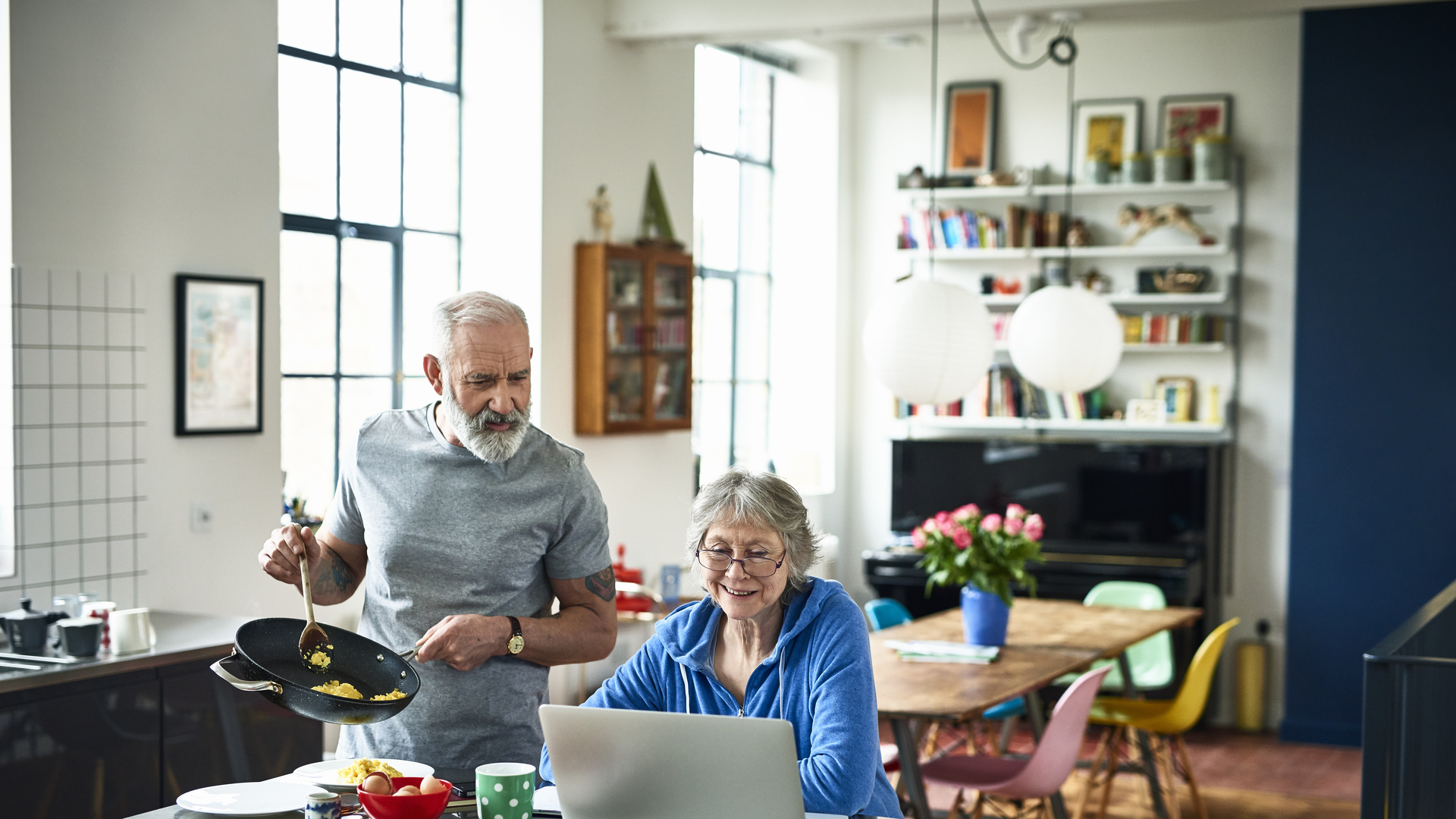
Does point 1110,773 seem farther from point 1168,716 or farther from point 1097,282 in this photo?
point 1097,282

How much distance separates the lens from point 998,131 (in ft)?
24.5

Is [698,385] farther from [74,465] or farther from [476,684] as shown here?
[476,684]

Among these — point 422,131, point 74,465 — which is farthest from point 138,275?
point 422,131

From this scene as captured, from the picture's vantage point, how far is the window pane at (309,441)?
4789 mm

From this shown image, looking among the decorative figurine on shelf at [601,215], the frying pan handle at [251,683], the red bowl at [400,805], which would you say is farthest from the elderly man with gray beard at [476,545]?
the decorative figurine on shelf at [601,215]

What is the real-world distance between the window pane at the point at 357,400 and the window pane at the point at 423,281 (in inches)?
4.0

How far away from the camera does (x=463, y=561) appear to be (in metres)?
2.43

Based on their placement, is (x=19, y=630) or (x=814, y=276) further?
(x=814, y=276)

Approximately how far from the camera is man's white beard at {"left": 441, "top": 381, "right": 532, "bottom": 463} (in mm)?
2389

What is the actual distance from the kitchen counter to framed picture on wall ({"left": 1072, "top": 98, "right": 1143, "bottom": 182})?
4969 millimetres

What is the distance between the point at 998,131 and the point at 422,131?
3359 mm

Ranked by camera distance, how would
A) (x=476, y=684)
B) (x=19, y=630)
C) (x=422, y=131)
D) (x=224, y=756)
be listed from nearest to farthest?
1. (x=476, y=684)
2. (x=19, y=630)
3. (x=224, y=756)
4. (x=422, y=131)

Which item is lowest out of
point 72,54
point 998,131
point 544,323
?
point 544,323

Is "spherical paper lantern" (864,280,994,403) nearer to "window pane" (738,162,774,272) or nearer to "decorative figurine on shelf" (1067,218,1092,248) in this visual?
"decorative figurine on shelf" (1067,218,1092,248)
